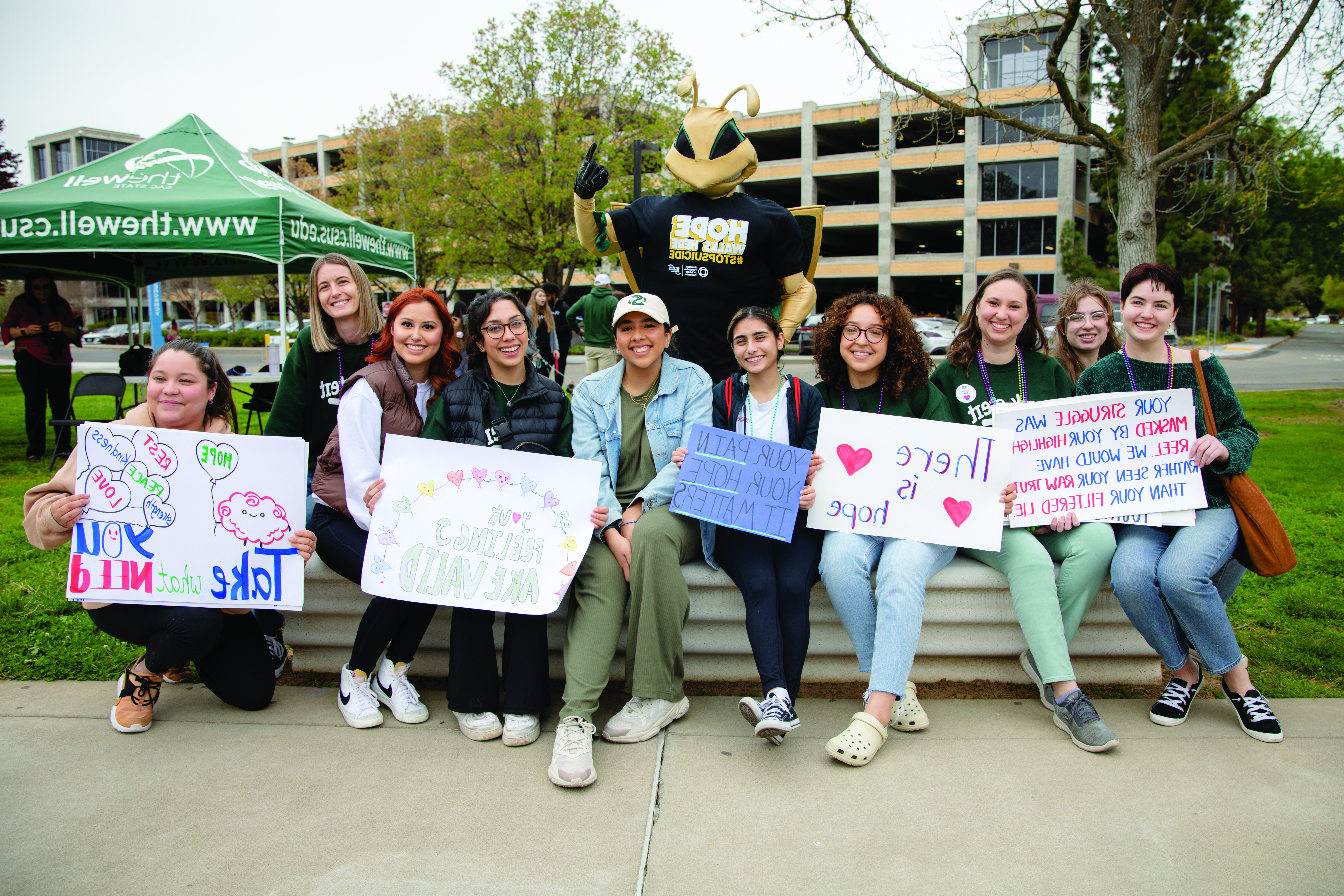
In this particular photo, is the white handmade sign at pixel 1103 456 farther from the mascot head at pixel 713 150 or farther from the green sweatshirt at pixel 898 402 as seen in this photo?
the mascot head at pixel 713 150

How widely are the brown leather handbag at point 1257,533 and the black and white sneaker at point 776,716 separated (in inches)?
73.6

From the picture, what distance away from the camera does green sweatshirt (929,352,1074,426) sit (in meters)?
3.74

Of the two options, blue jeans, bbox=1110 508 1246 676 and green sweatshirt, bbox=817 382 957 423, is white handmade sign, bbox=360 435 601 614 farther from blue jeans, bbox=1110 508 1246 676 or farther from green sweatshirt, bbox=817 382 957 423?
blue jeans, bbox=1110 508 1246 676

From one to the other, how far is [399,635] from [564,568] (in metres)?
0.79

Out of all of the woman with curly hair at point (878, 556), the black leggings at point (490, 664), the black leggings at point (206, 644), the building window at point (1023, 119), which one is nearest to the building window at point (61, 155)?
the building window at point (1023, 119)

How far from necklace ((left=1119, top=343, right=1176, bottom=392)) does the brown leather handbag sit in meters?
0.47

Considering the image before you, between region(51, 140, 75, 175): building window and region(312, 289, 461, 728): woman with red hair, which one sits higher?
region(51, 140, 75, 175): building window

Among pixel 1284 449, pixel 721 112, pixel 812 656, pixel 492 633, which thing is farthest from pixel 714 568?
pixel 1284 449

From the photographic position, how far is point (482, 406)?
11.5ft

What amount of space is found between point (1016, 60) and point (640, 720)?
124 feet

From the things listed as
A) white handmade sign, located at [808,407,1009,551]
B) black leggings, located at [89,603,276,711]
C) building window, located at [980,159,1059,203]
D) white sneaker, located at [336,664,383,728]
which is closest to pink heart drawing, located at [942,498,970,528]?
white handmade sign, located at [808,407,1009,551]

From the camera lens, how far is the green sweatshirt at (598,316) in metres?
10.2

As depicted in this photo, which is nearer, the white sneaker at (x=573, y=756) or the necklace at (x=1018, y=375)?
the white sneaker at (x=573, y=756)

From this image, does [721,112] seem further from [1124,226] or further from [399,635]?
[1124,226]
